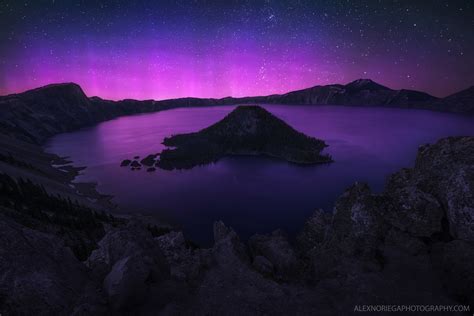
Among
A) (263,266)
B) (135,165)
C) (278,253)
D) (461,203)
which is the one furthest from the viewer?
(135,165)

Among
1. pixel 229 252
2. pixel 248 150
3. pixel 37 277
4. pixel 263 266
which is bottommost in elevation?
pixel 248 150

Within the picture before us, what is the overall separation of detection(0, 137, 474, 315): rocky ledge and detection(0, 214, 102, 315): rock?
0.05m

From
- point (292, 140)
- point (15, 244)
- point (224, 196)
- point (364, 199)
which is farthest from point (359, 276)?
point (292, 140)

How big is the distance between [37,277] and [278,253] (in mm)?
20600

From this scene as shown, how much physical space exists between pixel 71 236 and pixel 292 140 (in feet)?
529

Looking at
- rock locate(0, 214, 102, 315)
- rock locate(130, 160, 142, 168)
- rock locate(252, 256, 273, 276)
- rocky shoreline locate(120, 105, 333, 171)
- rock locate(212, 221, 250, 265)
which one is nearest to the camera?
rock locate(0, 214, 102, 315)

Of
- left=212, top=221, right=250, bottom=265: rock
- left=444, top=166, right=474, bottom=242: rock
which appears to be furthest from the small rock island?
left=444, top=166, right=474, bottom=242: rock

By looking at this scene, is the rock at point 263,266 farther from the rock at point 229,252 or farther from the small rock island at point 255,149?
the small rock island at point 255,149

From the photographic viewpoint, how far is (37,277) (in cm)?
1440

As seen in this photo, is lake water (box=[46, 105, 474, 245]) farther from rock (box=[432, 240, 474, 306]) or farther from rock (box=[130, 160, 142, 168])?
rock (box=[432, 240, 474, 306])

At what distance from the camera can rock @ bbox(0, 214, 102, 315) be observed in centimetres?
1332

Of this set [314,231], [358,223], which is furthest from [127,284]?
[314,231]

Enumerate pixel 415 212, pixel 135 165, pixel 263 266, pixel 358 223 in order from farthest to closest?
pixel 135 165 < pixel 358 223 < pixel 263 266 < pixel 415 212

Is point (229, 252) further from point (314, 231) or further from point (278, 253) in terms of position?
point (314, 231)
